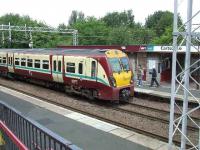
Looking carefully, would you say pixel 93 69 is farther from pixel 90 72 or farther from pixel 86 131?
pixel 86 131

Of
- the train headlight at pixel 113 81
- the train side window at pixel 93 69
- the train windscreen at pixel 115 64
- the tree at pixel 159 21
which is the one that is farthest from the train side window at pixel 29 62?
the tree at pixel 159 21

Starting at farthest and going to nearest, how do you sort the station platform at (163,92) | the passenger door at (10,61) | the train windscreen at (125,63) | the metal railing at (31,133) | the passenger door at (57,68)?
the passenger door at (10,61)
the passenger door at (57,68)
the station platform at (163,92)
the train windscreen at (125,63)
the metal railing at (31,133)

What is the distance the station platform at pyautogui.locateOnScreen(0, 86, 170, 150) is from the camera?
10.8m

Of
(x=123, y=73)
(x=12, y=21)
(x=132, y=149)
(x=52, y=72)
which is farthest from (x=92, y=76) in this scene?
(x=12, y=21)

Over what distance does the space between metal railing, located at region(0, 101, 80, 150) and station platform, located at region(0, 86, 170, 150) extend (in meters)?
4.11

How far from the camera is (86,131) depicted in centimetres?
1217

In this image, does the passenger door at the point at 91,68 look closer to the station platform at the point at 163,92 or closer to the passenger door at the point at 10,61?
the station platform at the point at 163,92

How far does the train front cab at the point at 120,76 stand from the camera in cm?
1694

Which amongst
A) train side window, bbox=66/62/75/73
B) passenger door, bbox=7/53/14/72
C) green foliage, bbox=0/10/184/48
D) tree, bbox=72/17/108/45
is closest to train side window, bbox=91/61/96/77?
train side window, bbox=66/62/75/73

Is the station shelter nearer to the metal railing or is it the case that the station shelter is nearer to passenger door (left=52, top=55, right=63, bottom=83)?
passenger door (left=52, top=55, right=63, bottom=83)

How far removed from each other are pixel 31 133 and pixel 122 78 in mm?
12207

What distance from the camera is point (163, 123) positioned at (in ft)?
46.0

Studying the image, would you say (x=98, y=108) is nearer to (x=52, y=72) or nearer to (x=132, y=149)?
(x=52, y=72)

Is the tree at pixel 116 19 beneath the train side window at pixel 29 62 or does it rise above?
above
